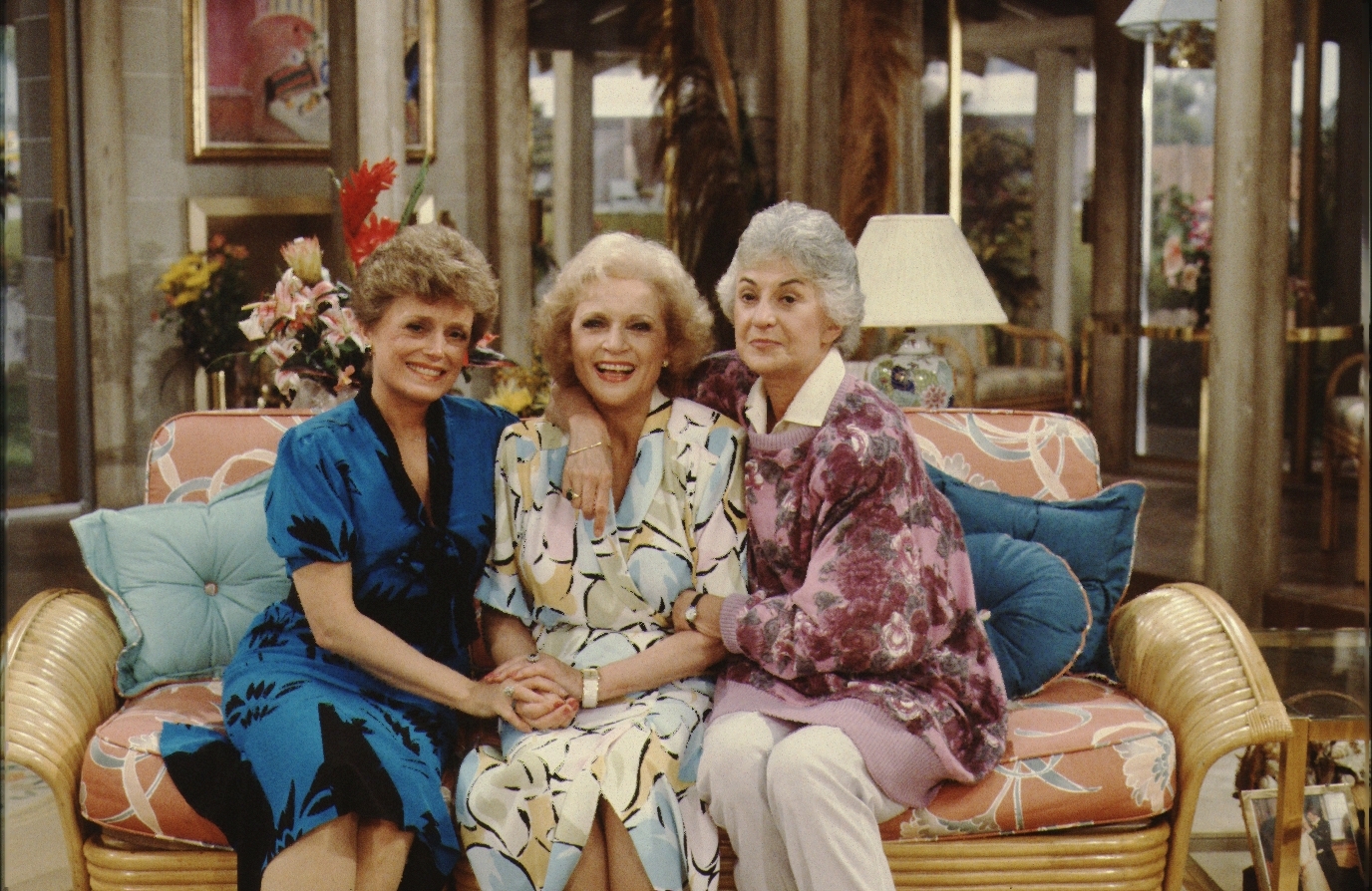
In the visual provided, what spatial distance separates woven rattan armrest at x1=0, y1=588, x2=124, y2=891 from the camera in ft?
7.67

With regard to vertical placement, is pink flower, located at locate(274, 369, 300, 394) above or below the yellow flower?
above

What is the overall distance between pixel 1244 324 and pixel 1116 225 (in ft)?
11.6

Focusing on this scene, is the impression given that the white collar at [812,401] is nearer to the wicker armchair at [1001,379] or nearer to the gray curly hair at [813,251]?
the gray curly hair at [813,251]

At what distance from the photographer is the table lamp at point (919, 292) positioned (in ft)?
11.3

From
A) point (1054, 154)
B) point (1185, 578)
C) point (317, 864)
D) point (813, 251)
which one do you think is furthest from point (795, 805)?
point (1054, 154)

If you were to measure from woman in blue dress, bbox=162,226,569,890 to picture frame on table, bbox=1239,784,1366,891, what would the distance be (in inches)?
53.6

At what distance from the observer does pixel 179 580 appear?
2.69 m

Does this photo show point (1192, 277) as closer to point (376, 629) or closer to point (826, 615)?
point (826, 615)

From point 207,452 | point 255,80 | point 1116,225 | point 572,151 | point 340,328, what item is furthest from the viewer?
point 1116,225

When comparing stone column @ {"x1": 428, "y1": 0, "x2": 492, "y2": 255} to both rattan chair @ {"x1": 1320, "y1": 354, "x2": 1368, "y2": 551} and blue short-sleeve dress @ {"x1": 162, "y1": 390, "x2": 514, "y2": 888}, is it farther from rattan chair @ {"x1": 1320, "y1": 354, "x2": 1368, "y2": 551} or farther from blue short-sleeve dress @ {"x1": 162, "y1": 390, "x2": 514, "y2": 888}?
blue short-sleeve dress @ {"x1": 162, "y1": 390, "x2": 514, "y2": 888}

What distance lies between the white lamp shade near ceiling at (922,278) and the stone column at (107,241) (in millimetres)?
4181

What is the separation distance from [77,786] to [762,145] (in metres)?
4.49

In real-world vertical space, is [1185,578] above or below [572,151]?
below

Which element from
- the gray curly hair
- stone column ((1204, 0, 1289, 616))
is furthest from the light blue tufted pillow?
stone column ((1204, 0, 1289, 616))
